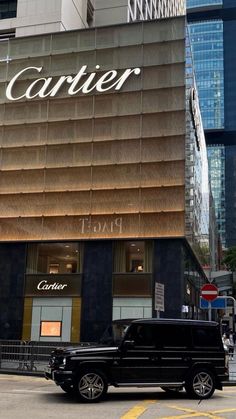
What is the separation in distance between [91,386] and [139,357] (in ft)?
4.41

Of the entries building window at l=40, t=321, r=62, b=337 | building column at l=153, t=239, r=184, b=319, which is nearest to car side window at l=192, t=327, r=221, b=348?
building column at l=153, t=239, r=184, b=319

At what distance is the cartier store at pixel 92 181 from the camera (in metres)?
30.3

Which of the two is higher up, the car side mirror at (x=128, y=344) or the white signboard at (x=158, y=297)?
the white signboard at (x=158, y=297)

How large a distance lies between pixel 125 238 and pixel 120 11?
793 inches

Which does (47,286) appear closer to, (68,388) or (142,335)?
(68,388)

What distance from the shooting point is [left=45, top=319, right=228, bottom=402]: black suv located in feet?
41.3

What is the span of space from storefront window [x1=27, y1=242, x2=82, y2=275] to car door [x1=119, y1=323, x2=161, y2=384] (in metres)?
18.4

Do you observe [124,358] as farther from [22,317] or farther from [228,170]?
[228,170]

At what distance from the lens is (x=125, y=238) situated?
30656 mm

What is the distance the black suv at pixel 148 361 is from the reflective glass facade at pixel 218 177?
161983 mm

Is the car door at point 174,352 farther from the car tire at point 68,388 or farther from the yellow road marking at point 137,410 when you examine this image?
the car tire at point 68,388

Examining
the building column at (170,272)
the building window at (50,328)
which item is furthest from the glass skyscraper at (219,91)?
the building window at (50,328)

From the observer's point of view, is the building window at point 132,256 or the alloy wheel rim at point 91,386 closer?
the alloy wheel rim at point 91,386

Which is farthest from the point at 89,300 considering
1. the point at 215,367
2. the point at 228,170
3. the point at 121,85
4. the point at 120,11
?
the point at 228,170
